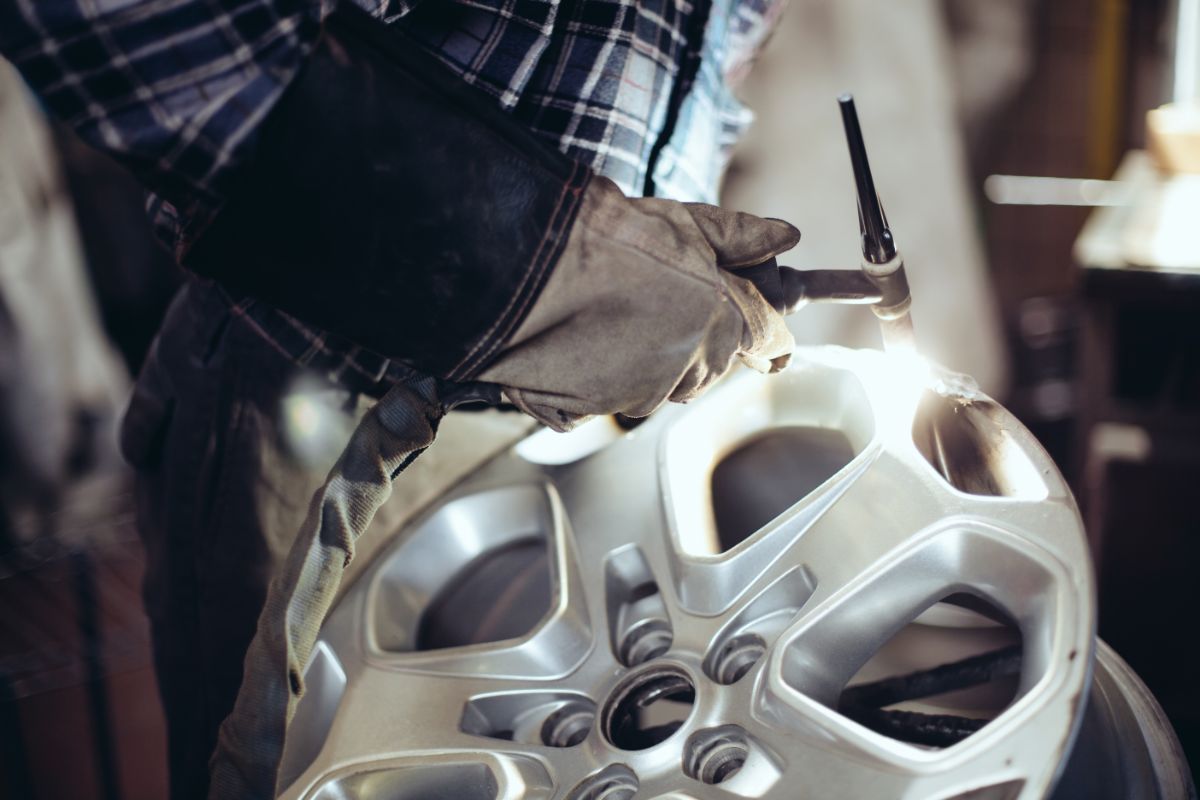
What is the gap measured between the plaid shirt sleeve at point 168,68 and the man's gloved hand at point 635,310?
241 mm

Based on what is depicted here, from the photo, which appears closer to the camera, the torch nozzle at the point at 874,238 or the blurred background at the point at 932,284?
the torch nozzle at the point at 874,238

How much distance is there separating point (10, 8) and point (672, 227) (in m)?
0.49

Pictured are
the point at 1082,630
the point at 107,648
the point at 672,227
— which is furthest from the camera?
Result: the point at 107,648

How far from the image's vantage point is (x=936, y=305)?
2178 mm

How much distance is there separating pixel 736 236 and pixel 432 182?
0.25 metres

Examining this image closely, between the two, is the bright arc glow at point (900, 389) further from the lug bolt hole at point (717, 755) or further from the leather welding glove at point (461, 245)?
the lug bolt hole at point (717, 755)

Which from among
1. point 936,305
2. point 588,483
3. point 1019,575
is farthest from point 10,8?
point 936,305

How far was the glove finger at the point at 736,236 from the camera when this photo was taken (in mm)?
797

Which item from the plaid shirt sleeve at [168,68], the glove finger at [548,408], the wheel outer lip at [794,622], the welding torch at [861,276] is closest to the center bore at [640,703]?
the wheel outer lip at [794,622]

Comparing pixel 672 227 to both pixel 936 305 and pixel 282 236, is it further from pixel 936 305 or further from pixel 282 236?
pixel 936 305

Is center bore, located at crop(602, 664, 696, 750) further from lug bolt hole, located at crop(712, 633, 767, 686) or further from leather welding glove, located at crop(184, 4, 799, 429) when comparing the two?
leather welding glove, located at crop(184, 4, 799, 429)

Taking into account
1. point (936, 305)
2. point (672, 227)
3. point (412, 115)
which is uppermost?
point (412, 115)

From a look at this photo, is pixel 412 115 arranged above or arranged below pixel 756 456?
above

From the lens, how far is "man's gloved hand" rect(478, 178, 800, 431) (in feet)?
2.46
